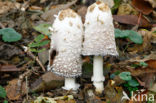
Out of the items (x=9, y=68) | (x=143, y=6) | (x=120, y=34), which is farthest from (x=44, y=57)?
(x=143, y=6)

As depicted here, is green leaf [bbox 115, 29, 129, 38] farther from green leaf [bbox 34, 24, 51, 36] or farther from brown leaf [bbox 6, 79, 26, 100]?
brown leaf [bbox 6, 79, 26, 100]

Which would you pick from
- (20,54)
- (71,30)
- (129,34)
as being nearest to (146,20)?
(129,34)

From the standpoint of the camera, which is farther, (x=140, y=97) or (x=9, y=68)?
(x=9, y=68)

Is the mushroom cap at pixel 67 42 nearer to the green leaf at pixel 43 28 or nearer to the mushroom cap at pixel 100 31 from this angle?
the mushroom cap at pixel 100 31

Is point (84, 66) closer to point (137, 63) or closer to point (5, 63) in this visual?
point (137, 63)

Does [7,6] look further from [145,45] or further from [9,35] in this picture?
[145,45]

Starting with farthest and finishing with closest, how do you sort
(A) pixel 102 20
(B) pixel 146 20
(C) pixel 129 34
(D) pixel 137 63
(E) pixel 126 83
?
(B) pixel 146 20, (C) pixel 129 34, (D) pixel 137 63, (E) pixel 126 83, (A) pixel 102 20

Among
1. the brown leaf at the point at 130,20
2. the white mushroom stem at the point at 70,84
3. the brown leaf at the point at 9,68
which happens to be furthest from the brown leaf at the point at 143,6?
the brown leaf at the point at 9,68
